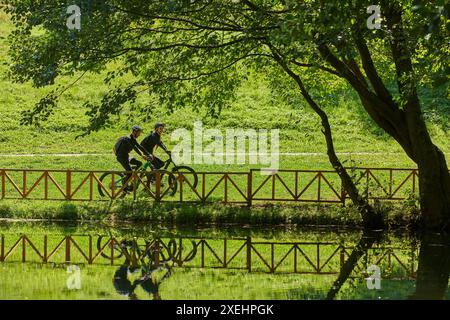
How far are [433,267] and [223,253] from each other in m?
4.33

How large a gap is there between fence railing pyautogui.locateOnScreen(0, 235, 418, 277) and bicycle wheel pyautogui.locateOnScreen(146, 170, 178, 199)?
392 centimetres

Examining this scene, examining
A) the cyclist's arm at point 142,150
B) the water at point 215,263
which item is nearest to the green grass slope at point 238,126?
the cyclist's arm at point 142,150

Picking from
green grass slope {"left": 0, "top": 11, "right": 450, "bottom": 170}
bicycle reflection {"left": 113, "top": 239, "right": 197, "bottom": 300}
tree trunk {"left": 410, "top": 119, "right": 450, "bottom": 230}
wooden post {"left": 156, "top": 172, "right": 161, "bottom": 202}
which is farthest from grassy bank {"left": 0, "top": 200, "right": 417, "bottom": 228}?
green grass slope {"left": 0, "top": 11, "right": 450, "bottom": 170}

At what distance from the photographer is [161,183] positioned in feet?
Answer: 96.1

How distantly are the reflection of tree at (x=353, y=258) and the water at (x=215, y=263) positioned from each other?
19 millimetres

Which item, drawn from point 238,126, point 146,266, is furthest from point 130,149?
point 238,126

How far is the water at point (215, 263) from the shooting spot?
17.7m

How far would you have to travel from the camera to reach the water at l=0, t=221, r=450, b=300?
17719mm

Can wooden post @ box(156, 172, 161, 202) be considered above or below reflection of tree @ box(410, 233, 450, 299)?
above

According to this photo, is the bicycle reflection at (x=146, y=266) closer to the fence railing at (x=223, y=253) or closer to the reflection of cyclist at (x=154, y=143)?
the fence railing at (x=223, y=253)

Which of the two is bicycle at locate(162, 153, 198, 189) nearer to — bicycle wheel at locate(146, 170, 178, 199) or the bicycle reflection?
bicycle wheel at locate(146, 170, 178, 199)

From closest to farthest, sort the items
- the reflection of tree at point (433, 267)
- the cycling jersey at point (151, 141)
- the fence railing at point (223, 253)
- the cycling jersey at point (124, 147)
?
1. the reflection of tree at point (433, 267)
2. the fence railing at point (223, 253)
3. the cycling jersey at point (124, 147)
4. the cycling jersey at point (151, 141)

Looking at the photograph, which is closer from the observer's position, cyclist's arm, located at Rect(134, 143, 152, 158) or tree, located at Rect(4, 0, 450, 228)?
tree, located at Rect(4, 0, 450, 228)
